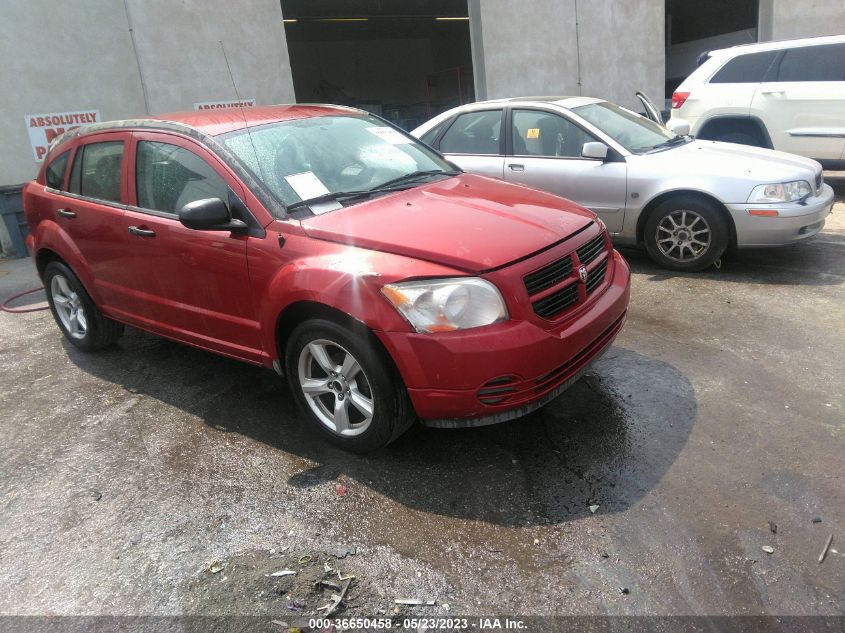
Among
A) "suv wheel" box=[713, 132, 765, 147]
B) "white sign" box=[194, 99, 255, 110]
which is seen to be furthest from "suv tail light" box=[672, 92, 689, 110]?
"white sign" box=[194, 99, 255, 110]

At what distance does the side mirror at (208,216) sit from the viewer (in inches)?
129

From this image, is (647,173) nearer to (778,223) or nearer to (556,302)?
(778,223)

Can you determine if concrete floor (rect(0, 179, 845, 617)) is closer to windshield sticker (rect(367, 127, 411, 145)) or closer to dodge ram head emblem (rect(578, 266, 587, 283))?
dodge ram head emblem (rect(578, 266, 587, 283))

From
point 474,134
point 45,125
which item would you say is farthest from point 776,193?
point 45,125

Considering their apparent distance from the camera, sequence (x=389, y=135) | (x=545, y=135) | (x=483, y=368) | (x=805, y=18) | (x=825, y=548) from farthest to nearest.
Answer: (x=805, y=18)
(x=545, y=135)
(x=389, y=135)
(x=483, y=368)
(x=825, y=548)

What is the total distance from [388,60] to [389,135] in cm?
2483

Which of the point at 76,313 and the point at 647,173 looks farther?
the point at 647,173

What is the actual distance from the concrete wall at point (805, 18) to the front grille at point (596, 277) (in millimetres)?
12886

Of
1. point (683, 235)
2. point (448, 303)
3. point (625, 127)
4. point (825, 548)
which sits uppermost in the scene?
point (625, 127)

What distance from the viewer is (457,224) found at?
124 inches

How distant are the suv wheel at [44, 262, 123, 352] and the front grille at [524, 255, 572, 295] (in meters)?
3.33

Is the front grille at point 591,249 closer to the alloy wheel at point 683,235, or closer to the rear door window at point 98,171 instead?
the alloy wheel at point 683,235

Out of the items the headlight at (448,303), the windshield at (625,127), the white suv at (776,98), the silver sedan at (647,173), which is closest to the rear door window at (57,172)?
the headlight at (448,303)

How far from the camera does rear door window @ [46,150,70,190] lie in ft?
15.3
